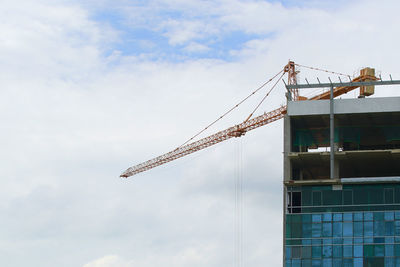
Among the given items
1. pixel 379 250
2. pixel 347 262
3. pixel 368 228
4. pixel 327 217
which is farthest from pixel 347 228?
pixel 379 250

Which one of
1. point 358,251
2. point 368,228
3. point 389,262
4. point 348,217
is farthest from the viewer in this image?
point 348,217

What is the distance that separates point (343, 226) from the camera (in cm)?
11356

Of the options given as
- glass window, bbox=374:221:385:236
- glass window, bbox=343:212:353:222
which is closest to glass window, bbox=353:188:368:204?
glass window, bbox=343:212:353:222

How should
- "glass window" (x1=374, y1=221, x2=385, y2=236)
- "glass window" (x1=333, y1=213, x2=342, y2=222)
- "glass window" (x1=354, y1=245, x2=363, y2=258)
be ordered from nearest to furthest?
1. "glass window" (x1=354, y1=245, x2=363, y2=258)
2. "glass window" (x1=374, y1=221, x2=385, y2=236)
3. "glass window" (x1=333, y1=213, x2=342, y2=222)

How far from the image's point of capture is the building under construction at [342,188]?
368ft

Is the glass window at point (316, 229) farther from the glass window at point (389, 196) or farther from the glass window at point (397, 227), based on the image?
the glass window at point (397, 227)

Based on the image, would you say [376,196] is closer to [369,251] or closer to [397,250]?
[369,251]

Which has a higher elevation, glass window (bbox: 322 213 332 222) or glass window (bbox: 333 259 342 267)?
glass window (bbox: 322 213 332 222)

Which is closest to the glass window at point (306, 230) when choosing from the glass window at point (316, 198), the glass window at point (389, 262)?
the glass window at point (316, 198)

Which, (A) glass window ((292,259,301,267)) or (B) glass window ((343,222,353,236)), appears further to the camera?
(A) glass window ((292,259,301,267))

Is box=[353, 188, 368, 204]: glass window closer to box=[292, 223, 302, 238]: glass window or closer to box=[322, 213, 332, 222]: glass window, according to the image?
box=[322, 213, 332, 222]: glass window

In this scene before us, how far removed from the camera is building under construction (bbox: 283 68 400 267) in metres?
112

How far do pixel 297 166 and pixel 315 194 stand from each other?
22.8 feet

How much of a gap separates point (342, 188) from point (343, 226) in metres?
5.52
